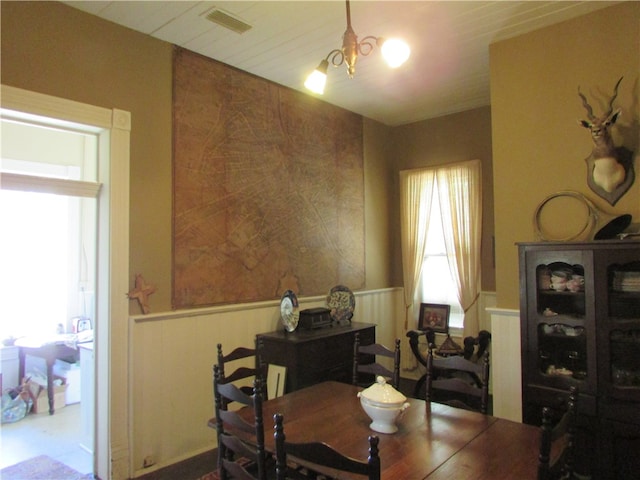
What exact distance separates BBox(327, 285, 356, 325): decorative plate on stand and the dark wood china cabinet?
181 centimetres

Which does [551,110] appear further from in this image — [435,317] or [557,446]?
[435,317]

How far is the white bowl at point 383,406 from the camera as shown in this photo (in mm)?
1979

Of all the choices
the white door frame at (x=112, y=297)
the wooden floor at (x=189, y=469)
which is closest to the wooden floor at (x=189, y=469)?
the wooden floor at (x=189, y=469)

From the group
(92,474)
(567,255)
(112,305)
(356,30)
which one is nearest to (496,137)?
(567,255)

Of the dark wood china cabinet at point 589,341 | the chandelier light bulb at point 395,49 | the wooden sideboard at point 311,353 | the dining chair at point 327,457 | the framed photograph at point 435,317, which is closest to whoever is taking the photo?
the dining chair at point 327,457

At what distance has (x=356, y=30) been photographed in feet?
10.5

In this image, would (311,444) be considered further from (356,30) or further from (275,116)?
(275,116)

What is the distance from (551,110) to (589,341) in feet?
5.31

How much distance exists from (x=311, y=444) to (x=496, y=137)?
284 cm

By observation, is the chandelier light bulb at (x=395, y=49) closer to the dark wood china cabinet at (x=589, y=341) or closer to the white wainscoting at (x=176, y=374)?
the dark wood china cabinet at (x=589, y=341)

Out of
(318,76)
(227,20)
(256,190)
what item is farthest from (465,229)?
(227,20)

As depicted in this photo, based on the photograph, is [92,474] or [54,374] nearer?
[92,474]

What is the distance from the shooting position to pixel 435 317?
5133 mm

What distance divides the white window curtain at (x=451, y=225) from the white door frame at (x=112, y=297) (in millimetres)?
3311
